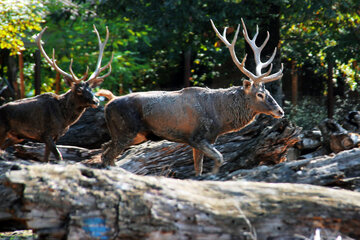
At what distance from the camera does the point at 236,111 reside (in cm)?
820

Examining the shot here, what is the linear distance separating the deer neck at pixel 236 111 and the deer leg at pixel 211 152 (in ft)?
1.84

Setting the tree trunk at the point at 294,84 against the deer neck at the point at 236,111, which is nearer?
the deer neck at the point at 236,111

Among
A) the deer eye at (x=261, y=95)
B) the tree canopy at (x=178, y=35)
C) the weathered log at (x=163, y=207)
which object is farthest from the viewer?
the tree canopy at (x=178, y=35)

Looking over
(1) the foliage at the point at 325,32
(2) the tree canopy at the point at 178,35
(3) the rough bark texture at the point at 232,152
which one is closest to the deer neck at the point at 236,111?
(3) the rough bark texture at the point at 232,152

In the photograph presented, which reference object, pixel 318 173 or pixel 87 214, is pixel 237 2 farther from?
pixel 87 214

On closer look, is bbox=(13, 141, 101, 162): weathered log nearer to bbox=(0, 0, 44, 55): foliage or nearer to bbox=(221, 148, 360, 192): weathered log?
bbox=(0, 0, 44, 55): foliage

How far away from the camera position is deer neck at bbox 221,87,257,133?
26.9 ft

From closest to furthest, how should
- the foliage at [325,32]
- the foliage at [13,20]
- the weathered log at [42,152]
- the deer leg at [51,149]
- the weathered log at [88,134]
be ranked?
the deer leg at [51,149] → the weathered log at [42,152] → the weathered log at [88,134] → the foliage at [13,20] → the foliage at [325,32]

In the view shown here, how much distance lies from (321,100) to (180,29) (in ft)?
15.8

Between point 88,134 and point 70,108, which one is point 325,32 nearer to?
point 88,134

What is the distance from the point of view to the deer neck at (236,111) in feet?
26.9

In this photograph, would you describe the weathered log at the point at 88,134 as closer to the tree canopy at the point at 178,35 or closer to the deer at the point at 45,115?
the deer at the point at 45,115

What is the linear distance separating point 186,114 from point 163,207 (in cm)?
363

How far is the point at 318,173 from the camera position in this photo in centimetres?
565
